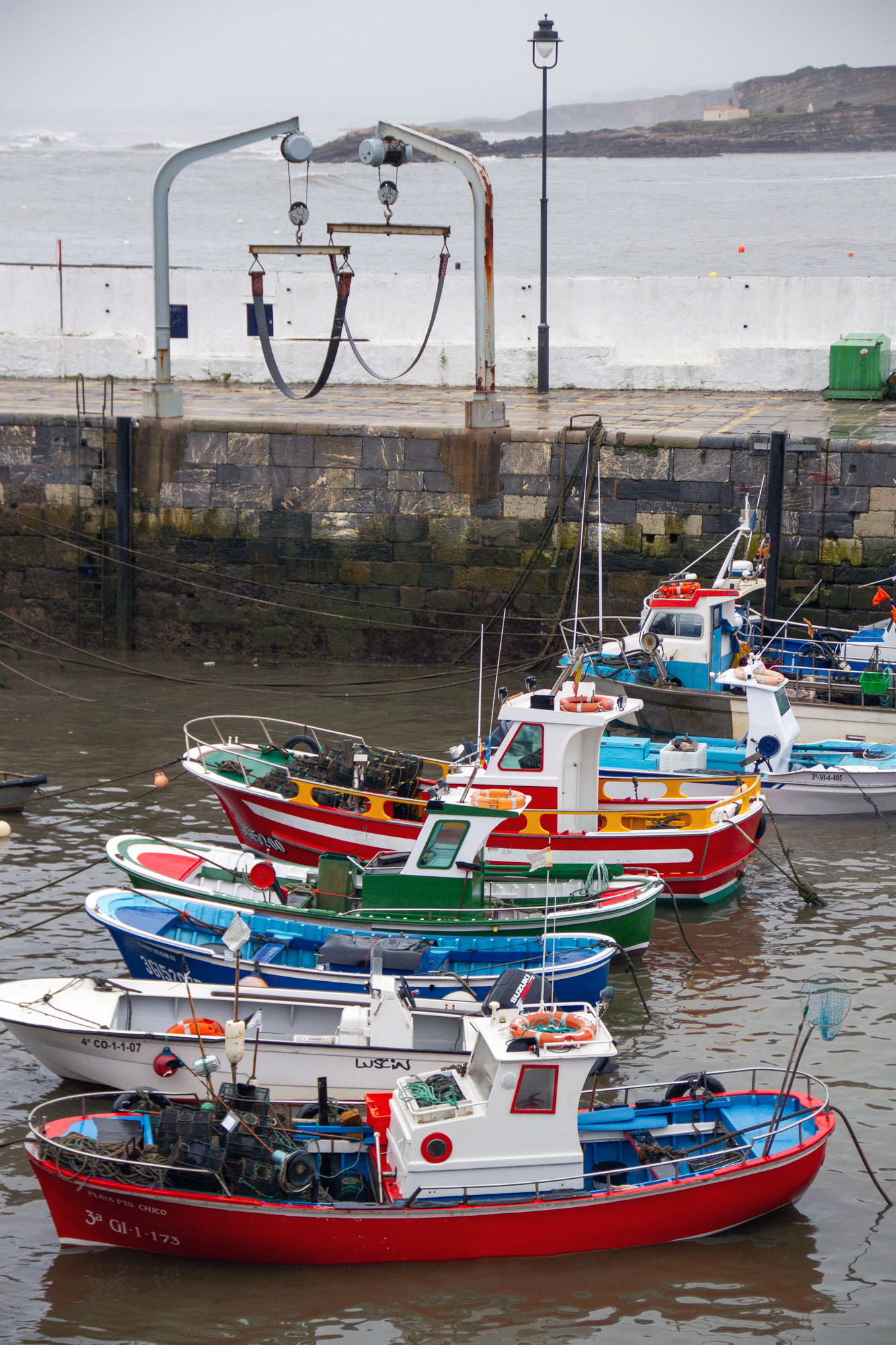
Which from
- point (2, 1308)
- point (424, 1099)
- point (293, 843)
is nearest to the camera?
point (2, 1308)

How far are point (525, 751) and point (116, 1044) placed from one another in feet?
14.7

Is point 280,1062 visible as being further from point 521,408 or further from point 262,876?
point 521,408

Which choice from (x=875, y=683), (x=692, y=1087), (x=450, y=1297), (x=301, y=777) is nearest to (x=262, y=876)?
(x=301, y=777)

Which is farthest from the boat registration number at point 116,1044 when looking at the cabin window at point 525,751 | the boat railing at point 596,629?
the boat railing at point 596,629

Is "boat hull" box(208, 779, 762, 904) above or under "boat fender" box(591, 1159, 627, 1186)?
above

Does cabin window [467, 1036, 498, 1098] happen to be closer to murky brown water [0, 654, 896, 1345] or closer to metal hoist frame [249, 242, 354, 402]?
murky brown water [0, 654, 896, 1345]

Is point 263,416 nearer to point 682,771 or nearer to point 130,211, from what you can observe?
point 682,771

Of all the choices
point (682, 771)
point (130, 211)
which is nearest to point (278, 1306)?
point (682, 771)

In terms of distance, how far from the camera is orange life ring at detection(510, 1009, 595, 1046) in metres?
7.98

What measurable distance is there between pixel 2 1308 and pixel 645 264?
140ft

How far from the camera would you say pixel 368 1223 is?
7.71m

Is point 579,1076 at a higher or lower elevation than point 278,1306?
higher

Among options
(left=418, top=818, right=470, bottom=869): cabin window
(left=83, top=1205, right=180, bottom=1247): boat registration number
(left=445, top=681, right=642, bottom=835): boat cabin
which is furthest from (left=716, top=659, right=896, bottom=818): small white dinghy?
(left=83, top=1205, right=180, bottom=1247): boat registration number

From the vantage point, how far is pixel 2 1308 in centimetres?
752
